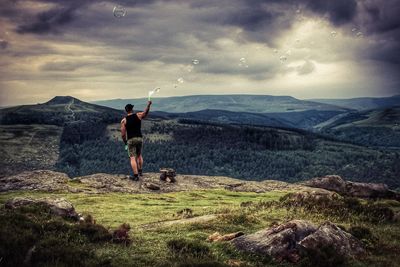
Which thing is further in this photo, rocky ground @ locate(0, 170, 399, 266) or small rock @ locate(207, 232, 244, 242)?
small rock @ locate(207, 232, 244, 242)

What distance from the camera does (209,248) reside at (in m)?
14.3

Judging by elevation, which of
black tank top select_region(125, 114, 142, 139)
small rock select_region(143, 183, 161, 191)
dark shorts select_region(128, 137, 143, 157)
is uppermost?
black tank top select_region(125, 114, 142, 139)

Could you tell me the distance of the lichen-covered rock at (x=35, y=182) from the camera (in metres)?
34.9

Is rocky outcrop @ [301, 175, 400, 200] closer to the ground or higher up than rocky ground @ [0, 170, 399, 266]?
closer to the ground

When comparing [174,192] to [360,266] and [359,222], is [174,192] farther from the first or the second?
[360,266]

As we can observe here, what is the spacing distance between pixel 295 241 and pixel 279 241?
2.05 feet

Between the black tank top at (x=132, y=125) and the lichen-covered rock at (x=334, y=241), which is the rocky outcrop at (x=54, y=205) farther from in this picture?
the black tank top at (x=132, y=125)

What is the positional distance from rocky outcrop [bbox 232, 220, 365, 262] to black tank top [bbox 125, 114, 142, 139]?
59.4 feet

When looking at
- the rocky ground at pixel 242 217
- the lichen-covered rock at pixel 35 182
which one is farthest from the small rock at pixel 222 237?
the lichen-covered rock at pixel 35 182

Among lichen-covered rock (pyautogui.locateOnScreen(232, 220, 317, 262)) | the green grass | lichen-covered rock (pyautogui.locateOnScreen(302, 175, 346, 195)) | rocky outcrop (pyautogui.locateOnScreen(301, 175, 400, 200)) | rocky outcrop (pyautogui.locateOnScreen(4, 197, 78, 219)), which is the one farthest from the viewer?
lichen-covered rock (pyautogui.locateOnScreen(302, 175, 346, 195))

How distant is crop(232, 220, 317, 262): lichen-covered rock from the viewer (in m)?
13.7

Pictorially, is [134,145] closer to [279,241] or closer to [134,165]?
[134,165]

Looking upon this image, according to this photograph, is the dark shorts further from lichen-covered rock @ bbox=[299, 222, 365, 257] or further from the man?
lichen-covered rock @ bbox=[299, 222, 365, 257]

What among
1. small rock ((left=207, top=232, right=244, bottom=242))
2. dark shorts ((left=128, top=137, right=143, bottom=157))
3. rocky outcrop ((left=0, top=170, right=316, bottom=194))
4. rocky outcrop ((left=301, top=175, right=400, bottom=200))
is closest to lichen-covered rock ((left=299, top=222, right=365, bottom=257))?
small rock ((left=207, top=232, right=244, bottom=242))
